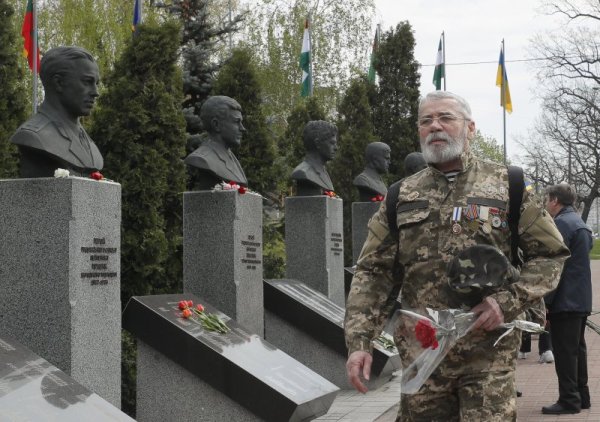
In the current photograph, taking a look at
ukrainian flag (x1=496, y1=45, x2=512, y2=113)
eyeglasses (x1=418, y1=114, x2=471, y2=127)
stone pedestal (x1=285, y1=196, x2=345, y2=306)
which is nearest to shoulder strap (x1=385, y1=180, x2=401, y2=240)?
eyeglasses (x1=418, y1=114, x2=471, y2=127)

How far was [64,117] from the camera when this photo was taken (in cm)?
762

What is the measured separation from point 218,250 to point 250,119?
231 inches

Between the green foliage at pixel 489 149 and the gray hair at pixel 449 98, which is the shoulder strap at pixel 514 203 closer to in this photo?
the gray hair at pixel 449 98

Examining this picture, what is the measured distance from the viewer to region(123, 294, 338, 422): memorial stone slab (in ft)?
24.5

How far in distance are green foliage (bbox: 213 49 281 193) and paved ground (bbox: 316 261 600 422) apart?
4710mm

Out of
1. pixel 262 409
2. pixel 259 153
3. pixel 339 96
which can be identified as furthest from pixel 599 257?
pixel 262 409

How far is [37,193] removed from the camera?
699 centimetres

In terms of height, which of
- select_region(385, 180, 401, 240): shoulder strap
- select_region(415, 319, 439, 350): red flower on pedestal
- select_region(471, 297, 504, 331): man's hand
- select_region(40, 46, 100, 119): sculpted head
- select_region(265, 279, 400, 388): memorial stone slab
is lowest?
select_region(265, 279, 400, 388): memorial stone slab

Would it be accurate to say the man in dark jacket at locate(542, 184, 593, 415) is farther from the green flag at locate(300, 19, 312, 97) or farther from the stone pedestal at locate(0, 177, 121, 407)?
the green flag at locate(300, 19, 312, 97)

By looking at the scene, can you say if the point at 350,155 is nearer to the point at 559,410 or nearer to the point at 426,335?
the point at 559,410

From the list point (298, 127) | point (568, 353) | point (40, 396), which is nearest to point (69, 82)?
point (40, 396)

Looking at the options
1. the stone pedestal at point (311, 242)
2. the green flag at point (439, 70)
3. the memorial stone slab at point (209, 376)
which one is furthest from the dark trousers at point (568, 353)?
the green flag at point (439, 70)

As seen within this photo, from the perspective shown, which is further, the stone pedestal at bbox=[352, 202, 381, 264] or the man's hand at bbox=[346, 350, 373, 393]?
the stone pedestal at bbox=[352, 202, 381, 264]

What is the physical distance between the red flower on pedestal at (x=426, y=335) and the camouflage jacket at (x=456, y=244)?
0.10 metres
